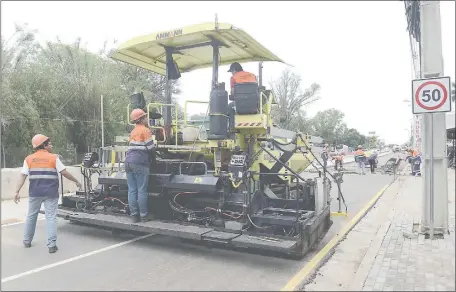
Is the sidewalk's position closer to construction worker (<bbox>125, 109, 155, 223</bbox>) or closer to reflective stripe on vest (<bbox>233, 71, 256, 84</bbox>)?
construction worker (<bbox>125, 109, 155, 223</bbox>)

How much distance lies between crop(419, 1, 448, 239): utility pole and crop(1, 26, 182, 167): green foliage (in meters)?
10.1

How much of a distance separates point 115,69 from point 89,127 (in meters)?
4.66

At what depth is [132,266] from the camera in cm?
519

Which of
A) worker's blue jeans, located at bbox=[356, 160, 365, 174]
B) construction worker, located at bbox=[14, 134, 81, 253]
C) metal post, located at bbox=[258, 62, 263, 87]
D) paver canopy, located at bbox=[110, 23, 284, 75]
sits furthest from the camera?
worker's blue jeans, located at bbox=[356, 160, 365, 174]

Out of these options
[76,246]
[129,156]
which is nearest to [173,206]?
[129,156]

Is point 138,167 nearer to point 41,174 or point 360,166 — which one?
point 41,174

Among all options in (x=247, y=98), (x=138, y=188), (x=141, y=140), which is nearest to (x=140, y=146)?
(x=141, y=140)

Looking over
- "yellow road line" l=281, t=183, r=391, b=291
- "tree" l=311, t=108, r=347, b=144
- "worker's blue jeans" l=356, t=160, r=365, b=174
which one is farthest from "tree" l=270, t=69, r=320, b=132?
"yellow road line" l=281, t=183, r=391, b=291

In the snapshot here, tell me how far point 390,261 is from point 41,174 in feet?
16.6

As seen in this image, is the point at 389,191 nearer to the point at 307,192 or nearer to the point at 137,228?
the point at 307,192

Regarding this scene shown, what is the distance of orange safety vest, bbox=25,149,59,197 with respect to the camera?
5824 millimetres

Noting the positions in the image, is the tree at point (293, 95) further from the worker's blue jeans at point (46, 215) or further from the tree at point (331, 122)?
the worker's blue jeans at point (46, 215)

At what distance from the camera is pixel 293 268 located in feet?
17.2

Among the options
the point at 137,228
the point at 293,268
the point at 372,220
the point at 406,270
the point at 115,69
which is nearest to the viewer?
the point at 406,270
